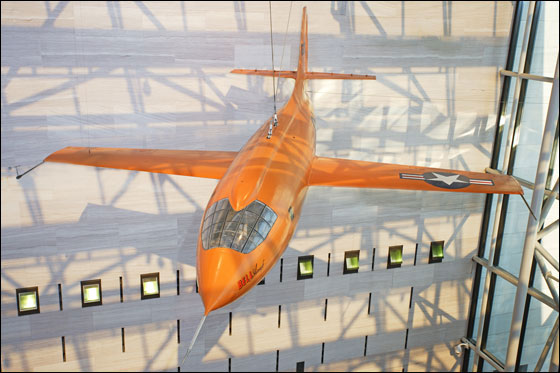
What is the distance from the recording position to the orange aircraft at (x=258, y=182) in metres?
5.31

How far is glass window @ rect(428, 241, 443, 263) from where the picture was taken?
13148 millimetres

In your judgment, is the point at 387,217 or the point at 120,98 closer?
the point at 120,98

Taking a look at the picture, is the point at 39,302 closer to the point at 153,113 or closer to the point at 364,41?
the point at 153,113

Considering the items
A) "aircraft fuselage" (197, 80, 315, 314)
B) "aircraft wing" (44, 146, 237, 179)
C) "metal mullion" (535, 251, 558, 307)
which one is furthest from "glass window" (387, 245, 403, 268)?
"aircraft wing" (44, 146, 237, 179)

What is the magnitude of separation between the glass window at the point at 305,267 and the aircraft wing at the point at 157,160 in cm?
541

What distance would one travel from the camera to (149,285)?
11391 mm

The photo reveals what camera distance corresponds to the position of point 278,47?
10.8m

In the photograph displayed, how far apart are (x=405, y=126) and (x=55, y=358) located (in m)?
9.32

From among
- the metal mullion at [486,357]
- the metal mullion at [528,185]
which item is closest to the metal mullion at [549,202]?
the metal mullion at [528,185]

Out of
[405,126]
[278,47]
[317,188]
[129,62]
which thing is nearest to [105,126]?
[129,62]

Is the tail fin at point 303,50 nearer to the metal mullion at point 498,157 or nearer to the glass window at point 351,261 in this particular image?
the glass window at point 351,261

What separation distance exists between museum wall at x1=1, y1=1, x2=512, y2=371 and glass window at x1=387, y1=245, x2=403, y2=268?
0.18m

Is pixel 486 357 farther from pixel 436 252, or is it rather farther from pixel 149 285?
pixel 149 285

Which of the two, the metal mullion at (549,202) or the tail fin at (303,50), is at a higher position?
the tail fin at (303,50)
